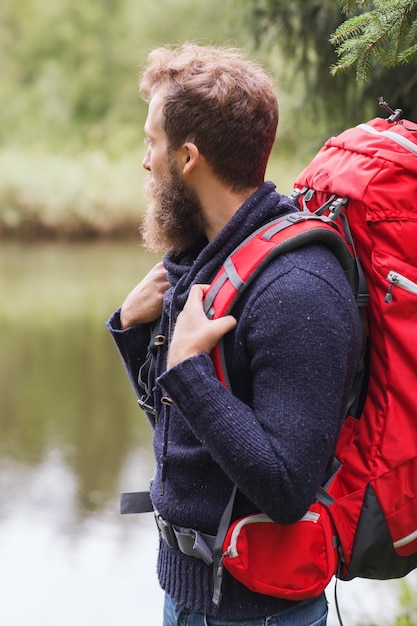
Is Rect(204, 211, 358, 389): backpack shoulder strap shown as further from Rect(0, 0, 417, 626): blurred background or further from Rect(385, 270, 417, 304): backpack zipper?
Rect(0, 0, 417, 626): blurred background

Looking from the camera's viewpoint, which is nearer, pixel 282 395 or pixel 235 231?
pixel 282 395

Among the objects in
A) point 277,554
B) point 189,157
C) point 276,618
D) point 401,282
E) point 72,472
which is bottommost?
point 72,472

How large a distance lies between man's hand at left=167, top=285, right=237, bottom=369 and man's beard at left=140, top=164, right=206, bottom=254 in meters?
0.16

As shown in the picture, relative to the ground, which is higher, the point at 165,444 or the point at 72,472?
the point at 165,444

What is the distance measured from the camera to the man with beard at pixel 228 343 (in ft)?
3.55

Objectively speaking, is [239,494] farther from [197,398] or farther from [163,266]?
[163,266]

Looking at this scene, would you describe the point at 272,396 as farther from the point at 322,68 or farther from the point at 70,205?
the point at 70,205

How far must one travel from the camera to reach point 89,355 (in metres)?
7.62

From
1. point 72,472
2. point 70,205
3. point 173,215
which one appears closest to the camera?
point 173,215

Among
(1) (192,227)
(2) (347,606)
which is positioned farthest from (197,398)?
(2) (347,606)

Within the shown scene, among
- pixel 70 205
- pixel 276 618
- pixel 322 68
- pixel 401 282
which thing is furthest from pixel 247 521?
pixel 70 205

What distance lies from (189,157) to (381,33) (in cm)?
37

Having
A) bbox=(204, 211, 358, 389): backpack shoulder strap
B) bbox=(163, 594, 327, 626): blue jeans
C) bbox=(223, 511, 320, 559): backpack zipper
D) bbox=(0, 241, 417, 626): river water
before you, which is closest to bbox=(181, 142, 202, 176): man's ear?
bbox=(204, 211, 358, 389): backpack shoulder strap

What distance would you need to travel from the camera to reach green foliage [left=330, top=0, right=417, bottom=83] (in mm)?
1304
